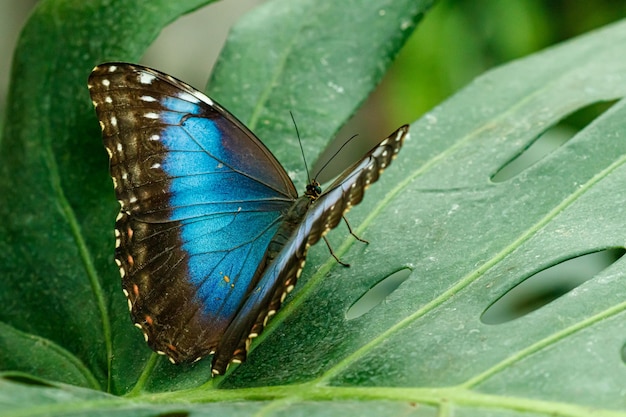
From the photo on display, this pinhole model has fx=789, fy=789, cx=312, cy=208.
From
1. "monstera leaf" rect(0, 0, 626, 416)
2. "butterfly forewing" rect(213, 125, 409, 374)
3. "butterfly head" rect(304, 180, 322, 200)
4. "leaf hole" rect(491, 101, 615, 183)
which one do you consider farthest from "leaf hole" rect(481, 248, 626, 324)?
"butterfly forewing" rect(213, 125, 409, 374)

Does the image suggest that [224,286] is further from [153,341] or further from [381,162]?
[381,162]

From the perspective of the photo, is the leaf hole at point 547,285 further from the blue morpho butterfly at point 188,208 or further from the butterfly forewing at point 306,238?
the butterfly forewing at point 306,238

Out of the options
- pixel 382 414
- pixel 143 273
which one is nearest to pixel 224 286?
pixel 143 273

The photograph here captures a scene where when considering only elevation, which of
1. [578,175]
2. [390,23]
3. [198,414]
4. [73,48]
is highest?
[390,23]

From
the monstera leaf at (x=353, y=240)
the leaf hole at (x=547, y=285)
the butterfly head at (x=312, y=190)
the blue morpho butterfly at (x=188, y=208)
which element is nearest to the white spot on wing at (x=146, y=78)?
the blue morpho butterfly at (x=188, y=208)

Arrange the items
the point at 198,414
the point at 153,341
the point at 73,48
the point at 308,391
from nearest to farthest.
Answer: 1. the point at 198,414
2. the point at 308,391
3. the point at 153,341
4. the point at 73,48

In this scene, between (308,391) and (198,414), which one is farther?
(308,391)
